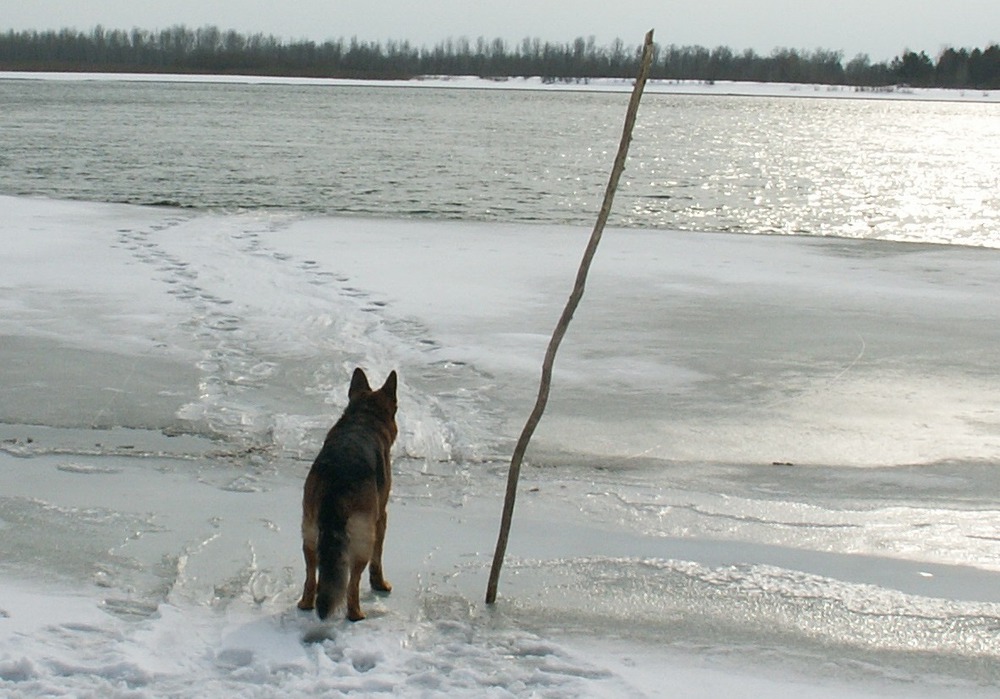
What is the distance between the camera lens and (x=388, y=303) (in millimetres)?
10461

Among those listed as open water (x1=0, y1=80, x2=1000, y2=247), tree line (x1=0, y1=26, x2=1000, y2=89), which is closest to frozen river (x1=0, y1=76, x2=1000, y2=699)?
open water (x1=0, y1=80, x2=1000, y2=247)

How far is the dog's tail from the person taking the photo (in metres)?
3.89

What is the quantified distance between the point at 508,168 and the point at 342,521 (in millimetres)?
26167

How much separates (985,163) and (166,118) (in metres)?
31.5

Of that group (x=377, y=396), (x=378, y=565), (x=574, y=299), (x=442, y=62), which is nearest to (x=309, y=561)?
(x=378, y=565)

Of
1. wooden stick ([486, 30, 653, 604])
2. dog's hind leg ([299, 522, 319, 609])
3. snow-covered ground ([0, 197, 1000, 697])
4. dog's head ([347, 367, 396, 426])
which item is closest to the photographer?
snow-covered ground ([0, 197, 1000, 697])

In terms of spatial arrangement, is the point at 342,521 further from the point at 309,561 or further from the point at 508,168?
the point at 508,168

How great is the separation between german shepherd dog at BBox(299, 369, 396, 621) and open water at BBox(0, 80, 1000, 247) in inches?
597

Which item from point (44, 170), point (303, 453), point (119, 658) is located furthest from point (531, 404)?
point (44, 170)

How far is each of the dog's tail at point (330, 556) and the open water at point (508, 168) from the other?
1552 centimetres

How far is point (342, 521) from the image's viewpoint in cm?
390

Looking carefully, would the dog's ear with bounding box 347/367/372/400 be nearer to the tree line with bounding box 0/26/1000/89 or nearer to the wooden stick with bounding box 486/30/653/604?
the wooden stick with bounding box 486/30/653/604

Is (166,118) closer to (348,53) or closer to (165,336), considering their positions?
(165,336)

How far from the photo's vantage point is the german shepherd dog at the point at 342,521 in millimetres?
3902
